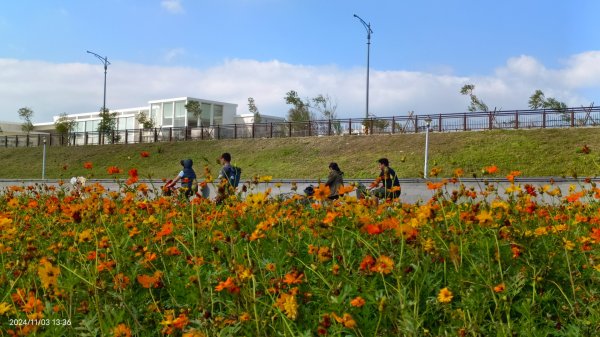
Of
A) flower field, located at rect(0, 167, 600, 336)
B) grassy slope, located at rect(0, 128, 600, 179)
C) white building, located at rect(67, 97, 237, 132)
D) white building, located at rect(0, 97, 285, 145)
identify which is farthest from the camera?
white building, located at rect(67, 97, 237, 132)

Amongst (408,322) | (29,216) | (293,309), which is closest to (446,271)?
(408,322)

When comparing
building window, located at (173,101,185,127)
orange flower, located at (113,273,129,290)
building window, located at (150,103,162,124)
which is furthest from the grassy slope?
building window, located at (150,103,162,124)

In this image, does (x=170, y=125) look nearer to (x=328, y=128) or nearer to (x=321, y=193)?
(x=328, y=128)

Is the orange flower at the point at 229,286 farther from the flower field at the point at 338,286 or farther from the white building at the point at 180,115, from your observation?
the white building at the point at 180,115

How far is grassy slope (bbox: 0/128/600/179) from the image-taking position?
2259 cm

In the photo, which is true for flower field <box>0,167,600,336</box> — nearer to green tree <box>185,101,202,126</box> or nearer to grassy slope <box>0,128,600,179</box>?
grassy slope <box>0,128,600,179</box>

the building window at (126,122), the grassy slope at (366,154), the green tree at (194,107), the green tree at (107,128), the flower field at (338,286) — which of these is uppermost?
the green tree at (194,107)

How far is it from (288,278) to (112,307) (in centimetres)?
87

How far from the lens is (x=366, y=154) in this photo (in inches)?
1104

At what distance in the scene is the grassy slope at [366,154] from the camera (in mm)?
22594

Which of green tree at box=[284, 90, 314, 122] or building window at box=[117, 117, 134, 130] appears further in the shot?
building window at box=[117, 117, 134, 130]

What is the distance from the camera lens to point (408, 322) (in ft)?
5.94

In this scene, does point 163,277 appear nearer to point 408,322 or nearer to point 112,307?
point 112,307

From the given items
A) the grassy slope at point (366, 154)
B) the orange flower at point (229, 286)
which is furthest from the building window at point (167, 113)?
the orange flower at point (229, 286)
